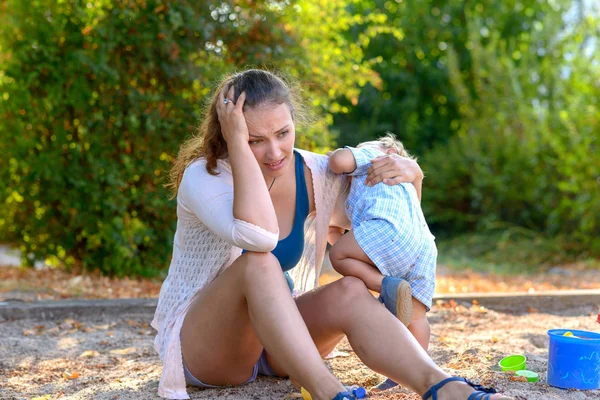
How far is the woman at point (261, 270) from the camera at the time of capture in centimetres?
227

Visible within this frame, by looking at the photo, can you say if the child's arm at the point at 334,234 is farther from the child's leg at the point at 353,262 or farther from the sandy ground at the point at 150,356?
the sandy ground at the point at 150,356

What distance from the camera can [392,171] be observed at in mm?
2916

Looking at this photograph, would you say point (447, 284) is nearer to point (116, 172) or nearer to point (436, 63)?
point (116, 172)

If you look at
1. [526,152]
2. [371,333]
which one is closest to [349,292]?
[371,333]

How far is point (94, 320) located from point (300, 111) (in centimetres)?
202

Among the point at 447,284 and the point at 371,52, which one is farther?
the point at 371,52

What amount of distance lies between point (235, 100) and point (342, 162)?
0.53m

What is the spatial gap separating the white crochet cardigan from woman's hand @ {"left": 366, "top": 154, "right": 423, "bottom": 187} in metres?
0.18

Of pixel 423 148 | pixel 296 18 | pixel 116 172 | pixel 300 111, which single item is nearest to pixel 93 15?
pixel 116 172

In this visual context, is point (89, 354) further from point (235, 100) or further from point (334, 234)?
point (235, 100)

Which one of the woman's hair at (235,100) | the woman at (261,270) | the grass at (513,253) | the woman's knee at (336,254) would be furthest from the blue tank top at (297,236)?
the grass at (513,253)

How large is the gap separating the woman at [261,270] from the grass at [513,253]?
4172mm

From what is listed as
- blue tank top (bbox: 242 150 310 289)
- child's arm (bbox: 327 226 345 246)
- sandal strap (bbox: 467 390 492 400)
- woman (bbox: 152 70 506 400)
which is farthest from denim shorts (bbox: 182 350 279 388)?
sandal strap (bbox: 467 390 492 400)

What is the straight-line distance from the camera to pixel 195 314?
8.43ft
